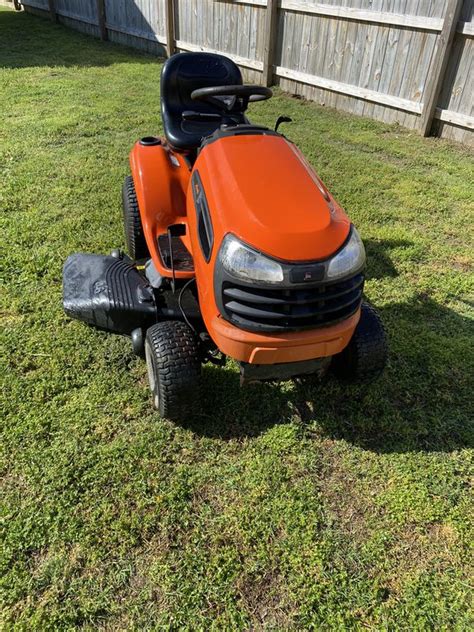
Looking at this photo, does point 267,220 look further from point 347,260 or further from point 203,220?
point 203,220

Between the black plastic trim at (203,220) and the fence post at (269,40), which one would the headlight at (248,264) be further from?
the fence post at (269,40)

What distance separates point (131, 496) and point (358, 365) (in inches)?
48.9

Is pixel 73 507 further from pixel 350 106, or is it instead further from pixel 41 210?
pixel 350 106

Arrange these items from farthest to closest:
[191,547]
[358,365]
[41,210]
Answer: [41,210], [358,365], [191,547]

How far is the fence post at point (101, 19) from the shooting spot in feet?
38.2

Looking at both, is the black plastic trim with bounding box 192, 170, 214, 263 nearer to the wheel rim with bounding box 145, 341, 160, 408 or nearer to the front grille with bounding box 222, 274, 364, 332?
the front grille with bounding box 222, 274, 364, 332

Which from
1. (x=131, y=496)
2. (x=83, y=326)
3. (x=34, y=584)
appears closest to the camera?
(x=34, y=584)

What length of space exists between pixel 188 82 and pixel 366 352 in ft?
6.82

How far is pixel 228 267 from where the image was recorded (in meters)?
1.96

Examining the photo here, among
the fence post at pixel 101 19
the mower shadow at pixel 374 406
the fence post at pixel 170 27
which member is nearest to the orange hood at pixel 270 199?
the mower shadow at pixel 374 406

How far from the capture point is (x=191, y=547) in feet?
6.66

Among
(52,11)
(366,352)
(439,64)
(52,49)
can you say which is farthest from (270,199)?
(52,11)

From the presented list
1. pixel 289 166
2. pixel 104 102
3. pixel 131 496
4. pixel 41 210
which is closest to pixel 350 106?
pixel 104 102

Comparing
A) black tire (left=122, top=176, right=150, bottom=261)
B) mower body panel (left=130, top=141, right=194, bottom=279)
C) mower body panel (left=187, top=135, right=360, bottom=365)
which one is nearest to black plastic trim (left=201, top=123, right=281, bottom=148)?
mower body panel (left=187, top=135, right=360, bottom=365)
